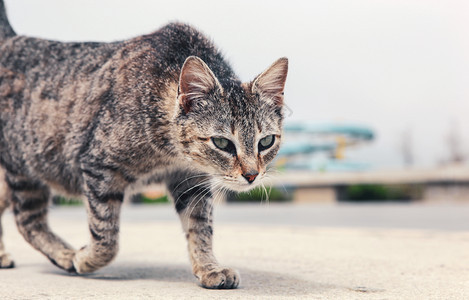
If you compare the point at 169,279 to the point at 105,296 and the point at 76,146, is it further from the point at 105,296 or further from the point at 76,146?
the point at 76,146

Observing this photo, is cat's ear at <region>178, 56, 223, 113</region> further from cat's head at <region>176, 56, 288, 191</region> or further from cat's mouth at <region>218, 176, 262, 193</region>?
cat's mouth at <region>218, 176, 262, 193</region>

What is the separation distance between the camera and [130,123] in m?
3.86

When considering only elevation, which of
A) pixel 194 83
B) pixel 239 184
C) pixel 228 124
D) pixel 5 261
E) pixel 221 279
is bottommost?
pixel 5 261

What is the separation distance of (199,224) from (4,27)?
10.1 ft

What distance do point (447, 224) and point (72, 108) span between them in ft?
27.6

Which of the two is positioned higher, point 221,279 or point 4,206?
point 4,206

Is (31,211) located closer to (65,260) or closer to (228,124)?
(65,260)

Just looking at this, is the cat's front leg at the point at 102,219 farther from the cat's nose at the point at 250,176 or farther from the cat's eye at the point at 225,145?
the cat's nose at the point at 250,176

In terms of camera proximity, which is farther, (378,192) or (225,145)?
(378,192)

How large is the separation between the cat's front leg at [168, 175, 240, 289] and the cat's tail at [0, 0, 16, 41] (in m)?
2.54

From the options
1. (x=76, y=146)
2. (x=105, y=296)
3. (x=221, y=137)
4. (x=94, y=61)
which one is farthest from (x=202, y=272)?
(x=94, y=61)

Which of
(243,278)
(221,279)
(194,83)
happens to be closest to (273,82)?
(194,83)

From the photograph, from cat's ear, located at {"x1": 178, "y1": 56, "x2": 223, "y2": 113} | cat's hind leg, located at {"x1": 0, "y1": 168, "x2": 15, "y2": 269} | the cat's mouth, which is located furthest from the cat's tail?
the cat's mouth

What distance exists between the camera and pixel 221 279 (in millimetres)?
3637
